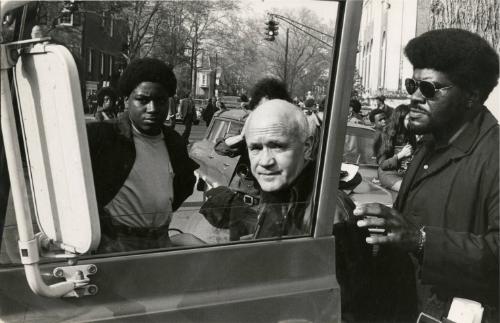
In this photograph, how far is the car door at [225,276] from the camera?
1617 mm

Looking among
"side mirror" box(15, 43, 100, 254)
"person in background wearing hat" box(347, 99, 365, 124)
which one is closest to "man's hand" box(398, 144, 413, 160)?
"person in background wearing hat" box(347, 99, 365, 124)

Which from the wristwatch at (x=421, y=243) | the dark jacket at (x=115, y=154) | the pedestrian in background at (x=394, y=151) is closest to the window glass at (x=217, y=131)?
the dark jacket at (x=115, y=154)

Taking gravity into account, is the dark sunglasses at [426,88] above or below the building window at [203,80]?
below

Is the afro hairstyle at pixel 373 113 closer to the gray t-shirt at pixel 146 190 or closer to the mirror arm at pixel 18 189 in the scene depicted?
the gray t-shirt at pixel 146 190

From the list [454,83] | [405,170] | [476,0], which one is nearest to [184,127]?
[454,83]

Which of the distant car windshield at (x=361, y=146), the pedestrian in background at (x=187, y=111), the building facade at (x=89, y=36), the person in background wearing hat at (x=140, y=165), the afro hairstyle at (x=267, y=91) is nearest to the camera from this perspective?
the building facade at (x=89, y=36)

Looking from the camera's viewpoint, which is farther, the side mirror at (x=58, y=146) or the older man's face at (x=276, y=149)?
the older man's face at (x=276, y=149)

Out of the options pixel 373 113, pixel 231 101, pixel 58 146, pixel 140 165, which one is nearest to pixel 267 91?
pixel 231 101

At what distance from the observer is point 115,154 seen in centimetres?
176

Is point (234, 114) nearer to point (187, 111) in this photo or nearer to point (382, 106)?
point (187, 111)

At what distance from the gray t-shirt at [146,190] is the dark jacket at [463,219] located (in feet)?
3.23

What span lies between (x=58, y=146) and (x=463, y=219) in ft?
4.89

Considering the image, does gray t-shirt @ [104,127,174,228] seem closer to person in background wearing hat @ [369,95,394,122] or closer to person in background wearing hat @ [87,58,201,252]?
person in background wearing hat @ [87,58,201,252]

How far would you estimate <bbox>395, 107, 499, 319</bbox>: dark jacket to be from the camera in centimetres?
215
